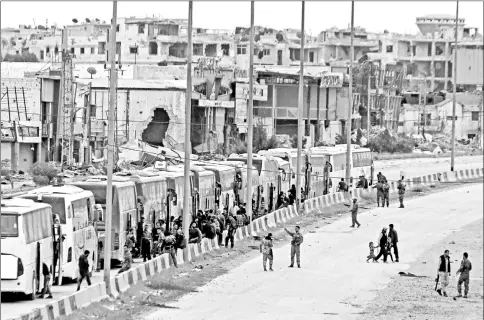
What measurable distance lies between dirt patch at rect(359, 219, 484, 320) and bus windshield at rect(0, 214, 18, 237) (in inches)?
323

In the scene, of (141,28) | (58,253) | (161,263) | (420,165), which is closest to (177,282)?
(161,263)

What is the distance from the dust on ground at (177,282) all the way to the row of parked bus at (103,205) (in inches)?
60.9

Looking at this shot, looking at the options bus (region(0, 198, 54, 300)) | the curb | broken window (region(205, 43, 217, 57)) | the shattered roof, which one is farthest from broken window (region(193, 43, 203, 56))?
bus (region(0, 198, 54, 300))

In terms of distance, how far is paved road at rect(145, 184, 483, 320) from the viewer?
30.4 meters

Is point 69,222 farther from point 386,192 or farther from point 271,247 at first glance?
point 386,192

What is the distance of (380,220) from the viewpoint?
54.3 m

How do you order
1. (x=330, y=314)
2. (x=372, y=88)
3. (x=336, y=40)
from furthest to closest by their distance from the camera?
1. (x=336, y=40)
2. (x=372, y=88)
3. (x=330, y=314)

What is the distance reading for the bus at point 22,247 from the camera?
2689 centimetres

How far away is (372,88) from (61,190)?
290 feet

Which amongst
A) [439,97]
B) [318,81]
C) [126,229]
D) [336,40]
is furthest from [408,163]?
[126,229]

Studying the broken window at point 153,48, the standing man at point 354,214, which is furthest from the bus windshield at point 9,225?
the broken window at point 153,48

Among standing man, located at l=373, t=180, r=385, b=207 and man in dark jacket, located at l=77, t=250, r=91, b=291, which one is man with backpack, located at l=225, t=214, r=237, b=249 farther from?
standing man, located at l=373, t=180, r=385, b=207

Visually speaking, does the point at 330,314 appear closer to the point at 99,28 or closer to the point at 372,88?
the point at 372,88

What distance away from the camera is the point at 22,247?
2694 cm
